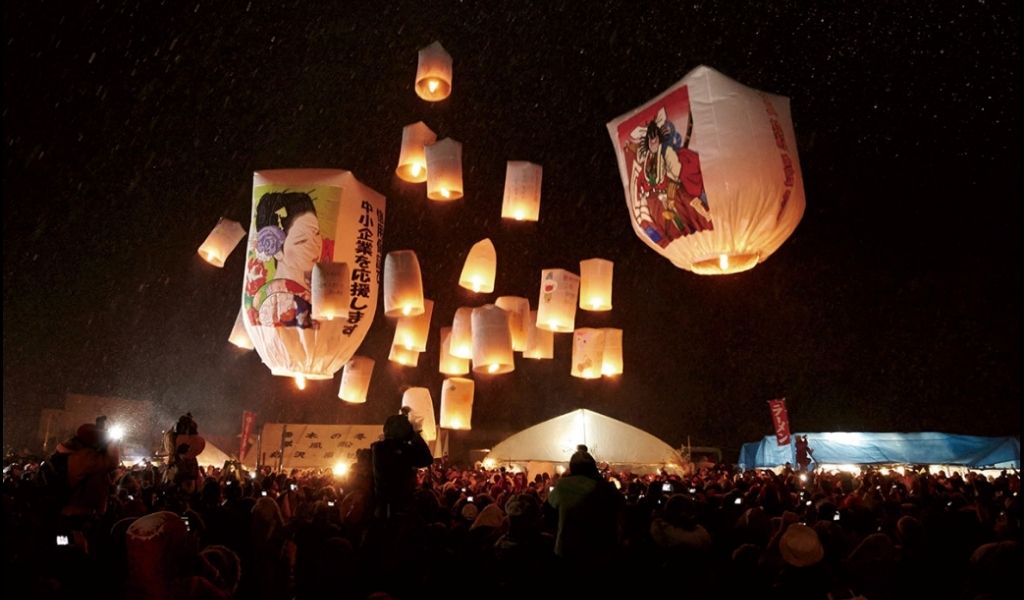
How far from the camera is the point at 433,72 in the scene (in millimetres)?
9773

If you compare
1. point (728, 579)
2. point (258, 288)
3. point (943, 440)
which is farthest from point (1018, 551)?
point (943, 440)

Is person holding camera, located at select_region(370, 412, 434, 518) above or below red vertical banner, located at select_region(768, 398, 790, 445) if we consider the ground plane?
below

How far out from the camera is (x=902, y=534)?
4.07 metres

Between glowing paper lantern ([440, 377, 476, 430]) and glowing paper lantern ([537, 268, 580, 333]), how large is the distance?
2.80 metres

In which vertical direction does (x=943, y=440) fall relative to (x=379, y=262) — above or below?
below

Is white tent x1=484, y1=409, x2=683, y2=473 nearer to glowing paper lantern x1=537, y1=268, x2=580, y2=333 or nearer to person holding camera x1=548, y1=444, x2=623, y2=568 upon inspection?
glowing paper lantern x1=537, y1=268, x2=580, y2=333

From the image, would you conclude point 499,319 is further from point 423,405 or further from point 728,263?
A: point 728,263

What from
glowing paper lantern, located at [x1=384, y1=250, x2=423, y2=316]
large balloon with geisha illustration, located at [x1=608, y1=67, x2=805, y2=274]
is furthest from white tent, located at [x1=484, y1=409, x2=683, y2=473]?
large balloon with geisha illustration, located at [x1=608, y1=67, x2=805, y2=274]

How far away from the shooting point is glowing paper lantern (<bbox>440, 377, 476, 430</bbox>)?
47.6 ft

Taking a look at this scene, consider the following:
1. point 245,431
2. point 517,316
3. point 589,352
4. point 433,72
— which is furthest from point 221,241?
point 245,431

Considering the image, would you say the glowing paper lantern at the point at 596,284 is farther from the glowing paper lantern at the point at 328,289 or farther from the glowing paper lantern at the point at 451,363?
the glowing paper lantern at the point at 328,289

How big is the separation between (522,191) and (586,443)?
5.40m

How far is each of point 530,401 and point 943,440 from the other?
61.9 ft

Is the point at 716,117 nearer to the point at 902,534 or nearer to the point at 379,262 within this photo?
the point at 902,534
